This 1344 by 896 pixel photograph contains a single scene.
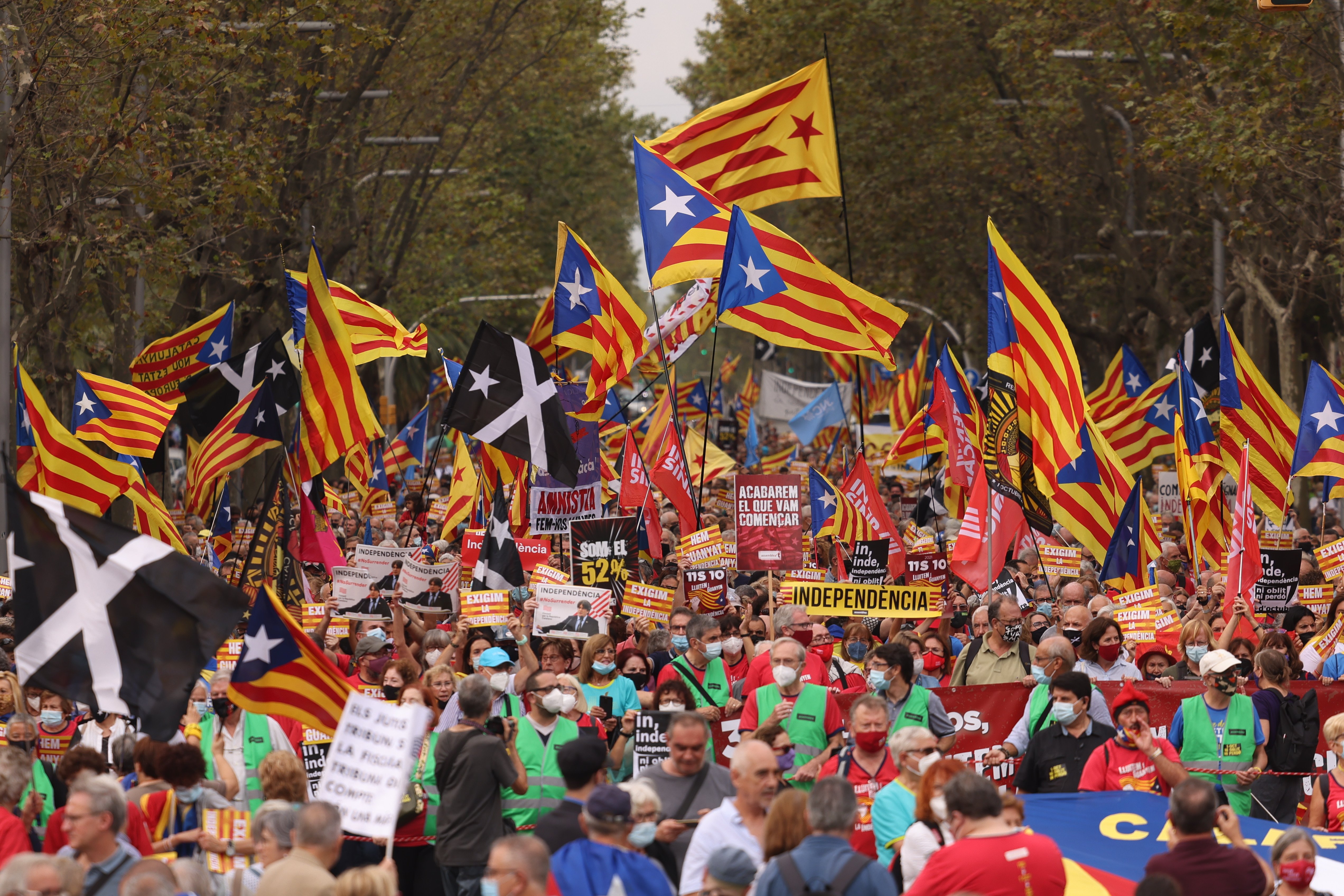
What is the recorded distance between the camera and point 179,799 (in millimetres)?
7246

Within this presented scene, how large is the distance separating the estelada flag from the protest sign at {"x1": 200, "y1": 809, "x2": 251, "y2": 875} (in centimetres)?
913

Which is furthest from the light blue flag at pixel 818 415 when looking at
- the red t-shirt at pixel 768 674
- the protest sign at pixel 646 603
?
the red t-shirt at pixel 768 674

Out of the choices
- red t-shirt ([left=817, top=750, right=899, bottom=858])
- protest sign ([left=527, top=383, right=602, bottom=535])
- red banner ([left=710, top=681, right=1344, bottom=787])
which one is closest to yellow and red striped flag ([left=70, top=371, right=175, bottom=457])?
protest sign ([left=527, top=383, right=602, bottom=535])

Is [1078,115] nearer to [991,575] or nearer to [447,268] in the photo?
[447,268]

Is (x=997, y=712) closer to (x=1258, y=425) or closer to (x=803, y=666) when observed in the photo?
(x=803, y=666)

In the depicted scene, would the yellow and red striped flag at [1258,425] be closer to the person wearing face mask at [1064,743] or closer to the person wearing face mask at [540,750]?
the person wearing face mask at [1064,743]

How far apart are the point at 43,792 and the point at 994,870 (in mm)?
4261

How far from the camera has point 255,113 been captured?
21.2 meters

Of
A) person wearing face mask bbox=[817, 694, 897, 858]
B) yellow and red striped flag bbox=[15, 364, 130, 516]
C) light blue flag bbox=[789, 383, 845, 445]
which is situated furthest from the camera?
light blue flag bbox=[789, 383, 845, 445]

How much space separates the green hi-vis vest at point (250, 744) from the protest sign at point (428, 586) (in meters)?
4.59

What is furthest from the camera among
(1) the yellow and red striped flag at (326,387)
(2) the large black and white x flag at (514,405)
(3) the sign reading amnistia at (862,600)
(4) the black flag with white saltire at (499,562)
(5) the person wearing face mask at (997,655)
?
(1) the yellow and red striped flag at (326,387)

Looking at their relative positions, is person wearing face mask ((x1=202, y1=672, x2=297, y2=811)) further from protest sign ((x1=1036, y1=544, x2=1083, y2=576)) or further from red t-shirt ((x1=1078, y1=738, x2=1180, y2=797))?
protest sign ((x1=1036, y1=544, x2=1083, y2=576))

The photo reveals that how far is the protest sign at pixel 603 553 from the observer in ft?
45.1

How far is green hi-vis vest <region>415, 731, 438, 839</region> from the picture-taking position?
8672 millimetres
